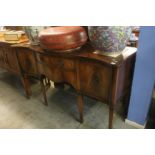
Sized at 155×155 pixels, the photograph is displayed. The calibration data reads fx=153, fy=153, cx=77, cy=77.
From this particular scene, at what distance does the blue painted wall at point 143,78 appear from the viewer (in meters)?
1.23

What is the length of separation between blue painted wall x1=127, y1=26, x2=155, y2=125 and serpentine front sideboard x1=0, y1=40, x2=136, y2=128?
0.08 m

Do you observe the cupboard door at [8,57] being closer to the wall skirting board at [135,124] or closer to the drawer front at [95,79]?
the drawer front at [95,79]

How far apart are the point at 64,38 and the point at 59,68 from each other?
33 centimetres

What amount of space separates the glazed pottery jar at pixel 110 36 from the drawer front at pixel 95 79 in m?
0.16

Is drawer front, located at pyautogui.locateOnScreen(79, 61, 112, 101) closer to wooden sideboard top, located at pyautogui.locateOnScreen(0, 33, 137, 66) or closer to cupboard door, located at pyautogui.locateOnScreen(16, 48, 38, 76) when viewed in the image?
wooden sideboard top, located at pyautogui.locateOnScreen(0, 33, 137, 66)

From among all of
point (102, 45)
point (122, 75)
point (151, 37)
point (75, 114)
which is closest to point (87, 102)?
point (75, 114)

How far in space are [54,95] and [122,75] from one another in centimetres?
131

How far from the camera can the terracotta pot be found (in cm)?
134

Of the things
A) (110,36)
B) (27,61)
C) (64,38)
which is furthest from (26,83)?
(110,36)

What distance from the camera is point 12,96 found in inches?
97.0

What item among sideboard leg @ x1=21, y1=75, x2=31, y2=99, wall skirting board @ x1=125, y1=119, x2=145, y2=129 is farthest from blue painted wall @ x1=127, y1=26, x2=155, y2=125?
sideboard leg @ x1=21, y1=75, x2=31, y2=99

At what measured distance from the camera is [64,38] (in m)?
1.33

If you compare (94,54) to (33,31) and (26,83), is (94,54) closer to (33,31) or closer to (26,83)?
(33,31)
